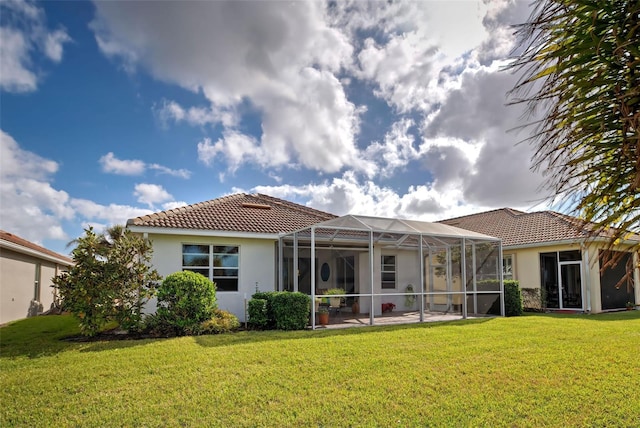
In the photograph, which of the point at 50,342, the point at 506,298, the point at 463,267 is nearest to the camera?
the point at 50,342

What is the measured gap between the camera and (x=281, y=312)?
12570 mm

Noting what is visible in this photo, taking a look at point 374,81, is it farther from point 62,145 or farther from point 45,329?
point 45,329

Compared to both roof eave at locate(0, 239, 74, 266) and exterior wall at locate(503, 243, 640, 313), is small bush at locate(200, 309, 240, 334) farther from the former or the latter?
exterior wall at locate(503, 243, 640, 313)

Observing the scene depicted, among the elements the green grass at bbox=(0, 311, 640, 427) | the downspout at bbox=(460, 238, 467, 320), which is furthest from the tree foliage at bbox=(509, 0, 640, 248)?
the downspout at bbox=(460, 238, 467, 320)

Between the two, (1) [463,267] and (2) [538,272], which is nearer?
(1) [463,267]

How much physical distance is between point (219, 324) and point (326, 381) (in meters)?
5.84

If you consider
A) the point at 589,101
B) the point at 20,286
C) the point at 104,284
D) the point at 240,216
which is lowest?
the point at 20,286

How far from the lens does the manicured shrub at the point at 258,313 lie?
12.9 m

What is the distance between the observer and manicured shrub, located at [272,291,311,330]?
12500 mm

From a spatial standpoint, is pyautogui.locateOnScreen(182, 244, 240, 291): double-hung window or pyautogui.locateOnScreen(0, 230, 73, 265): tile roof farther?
pyautogui.locateOnScreen(0, 230, 73, 265): tile roof

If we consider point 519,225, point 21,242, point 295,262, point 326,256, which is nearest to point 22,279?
point 21,242

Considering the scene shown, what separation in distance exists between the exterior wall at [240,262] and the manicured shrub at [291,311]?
5.29 feet

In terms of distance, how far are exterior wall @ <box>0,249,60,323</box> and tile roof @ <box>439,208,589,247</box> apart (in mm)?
20639

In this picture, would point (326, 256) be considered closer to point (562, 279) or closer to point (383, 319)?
point (383, 319)
